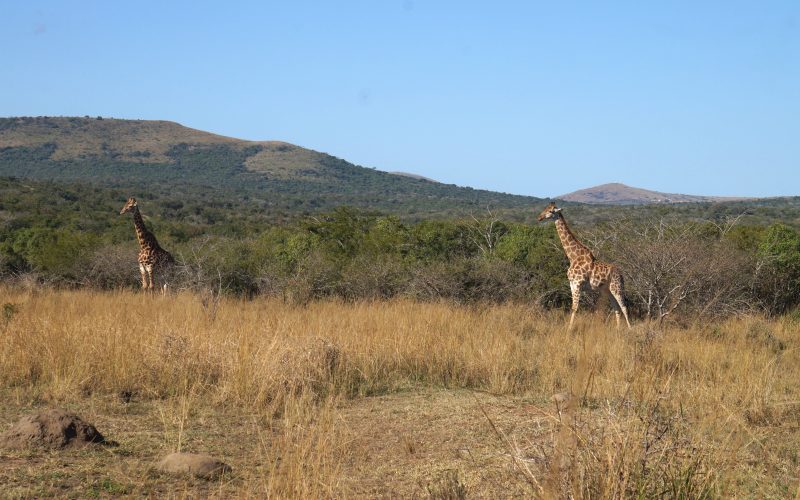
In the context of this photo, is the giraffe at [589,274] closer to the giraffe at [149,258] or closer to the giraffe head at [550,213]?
the giraffe head at [550,213]

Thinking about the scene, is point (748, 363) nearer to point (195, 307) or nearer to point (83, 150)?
point (195, 307)

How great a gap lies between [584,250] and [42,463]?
1026 centimetres

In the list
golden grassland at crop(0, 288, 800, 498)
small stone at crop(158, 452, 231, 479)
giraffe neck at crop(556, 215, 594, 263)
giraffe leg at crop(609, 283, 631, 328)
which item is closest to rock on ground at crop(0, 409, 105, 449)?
golden grassland at crop(0, 288, 800, 498)

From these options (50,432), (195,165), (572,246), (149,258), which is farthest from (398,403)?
(195,165)

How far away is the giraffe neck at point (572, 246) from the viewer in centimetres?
1407

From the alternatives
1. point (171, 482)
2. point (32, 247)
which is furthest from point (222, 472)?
point (32, 247)

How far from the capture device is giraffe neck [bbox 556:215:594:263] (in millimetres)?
14070

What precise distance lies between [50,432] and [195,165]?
351 feet

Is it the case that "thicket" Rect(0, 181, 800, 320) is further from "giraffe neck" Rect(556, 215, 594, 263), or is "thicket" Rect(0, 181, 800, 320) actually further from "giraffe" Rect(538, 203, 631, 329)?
"giraffe neck" Rect(556, 215, 594, 263)

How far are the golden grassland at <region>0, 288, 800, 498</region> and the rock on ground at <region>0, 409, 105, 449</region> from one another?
117 millimetres

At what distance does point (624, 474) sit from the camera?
410cm

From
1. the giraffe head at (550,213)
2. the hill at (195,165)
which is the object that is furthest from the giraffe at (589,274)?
the hill at (195,165)

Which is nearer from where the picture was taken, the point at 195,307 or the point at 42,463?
the point at 42,463

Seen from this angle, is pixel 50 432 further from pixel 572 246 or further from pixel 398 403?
pixel 572 246
